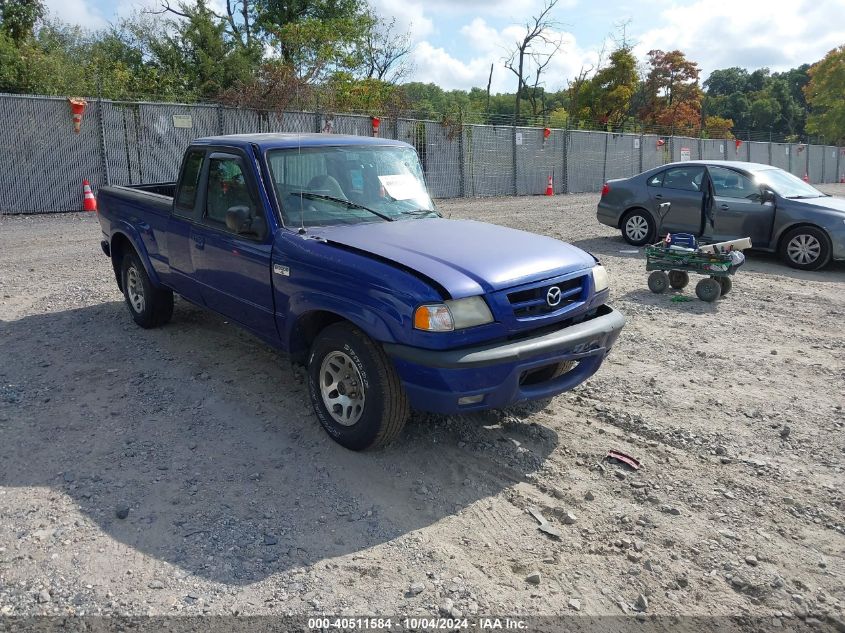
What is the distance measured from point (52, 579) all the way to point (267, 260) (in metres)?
2.24

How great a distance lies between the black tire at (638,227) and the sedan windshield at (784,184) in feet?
6.00

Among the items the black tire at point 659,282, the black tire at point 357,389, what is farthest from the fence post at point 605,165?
the black tire at point 357,389

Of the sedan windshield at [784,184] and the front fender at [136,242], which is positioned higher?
the sedan windshield at [784,184]

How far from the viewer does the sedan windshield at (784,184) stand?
1054cm

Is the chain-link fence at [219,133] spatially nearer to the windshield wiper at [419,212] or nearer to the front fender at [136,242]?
the front fender at [136,242]

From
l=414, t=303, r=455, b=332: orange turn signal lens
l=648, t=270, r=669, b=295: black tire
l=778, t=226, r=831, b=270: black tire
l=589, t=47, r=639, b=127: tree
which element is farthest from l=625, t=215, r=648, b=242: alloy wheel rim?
l=589, t=47, r=639, b=127: tree

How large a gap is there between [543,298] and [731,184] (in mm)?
8108

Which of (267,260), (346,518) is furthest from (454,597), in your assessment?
(267,260)

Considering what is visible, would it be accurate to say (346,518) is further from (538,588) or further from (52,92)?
(52,92)

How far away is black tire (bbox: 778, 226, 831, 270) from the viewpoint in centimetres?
1003

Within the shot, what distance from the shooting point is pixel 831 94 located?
57.9 meters

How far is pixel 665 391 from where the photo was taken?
532 cm

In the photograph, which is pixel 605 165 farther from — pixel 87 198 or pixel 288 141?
pixel 288 141

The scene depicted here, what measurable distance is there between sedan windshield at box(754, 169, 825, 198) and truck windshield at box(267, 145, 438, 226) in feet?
24.3
